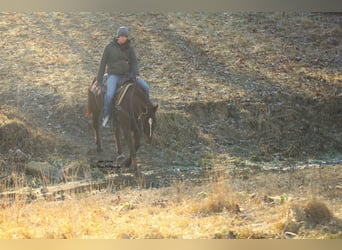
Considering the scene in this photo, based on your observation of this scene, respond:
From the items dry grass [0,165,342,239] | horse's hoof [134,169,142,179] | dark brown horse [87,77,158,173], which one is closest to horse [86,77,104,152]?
dark brown horse [87,77,158,173]

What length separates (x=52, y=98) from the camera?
5285 millimetres

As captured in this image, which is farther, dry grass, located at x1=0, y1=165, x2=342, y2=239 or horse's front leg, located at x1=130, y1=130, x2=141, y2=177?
horse's front leg, located at x1=130, y1=130, x2=141, y2=177

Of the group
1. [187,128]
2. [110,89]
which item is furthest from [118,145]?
[187,128]

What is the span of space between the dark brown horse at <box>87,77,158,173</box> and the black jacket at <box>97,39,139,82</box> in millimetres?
105

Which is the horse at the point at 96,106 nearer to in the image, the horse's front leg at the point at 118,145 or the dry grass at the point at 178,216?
the horse's front leg at the point at 118,145

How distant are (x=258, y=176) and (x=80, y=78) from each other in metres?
1.54

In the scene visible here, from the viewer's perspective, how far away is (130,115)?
514 cm

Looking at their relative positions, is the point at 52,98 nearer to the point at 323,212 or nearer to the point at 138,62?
the point at 138,62

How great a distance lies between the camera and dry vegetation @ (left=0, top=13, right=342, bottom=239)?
15.7 ft

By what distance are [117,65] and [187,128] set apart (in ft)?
2.35

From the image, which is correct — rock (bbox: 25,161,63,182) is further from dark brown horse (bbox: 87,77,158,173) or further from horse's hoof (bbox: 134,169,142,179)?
horse's hoof (bbox: 134,169,142,179)

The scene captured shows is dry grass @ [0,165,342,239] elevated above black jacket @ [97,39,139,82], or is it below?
below

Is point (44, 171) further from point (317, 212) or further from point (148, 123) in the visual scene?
point (317, 212)

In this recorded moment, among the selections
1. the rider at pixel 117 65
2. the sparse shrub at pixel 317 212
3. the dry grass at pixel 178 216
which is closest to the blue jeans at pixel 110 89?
the rider at pixel 117 65
